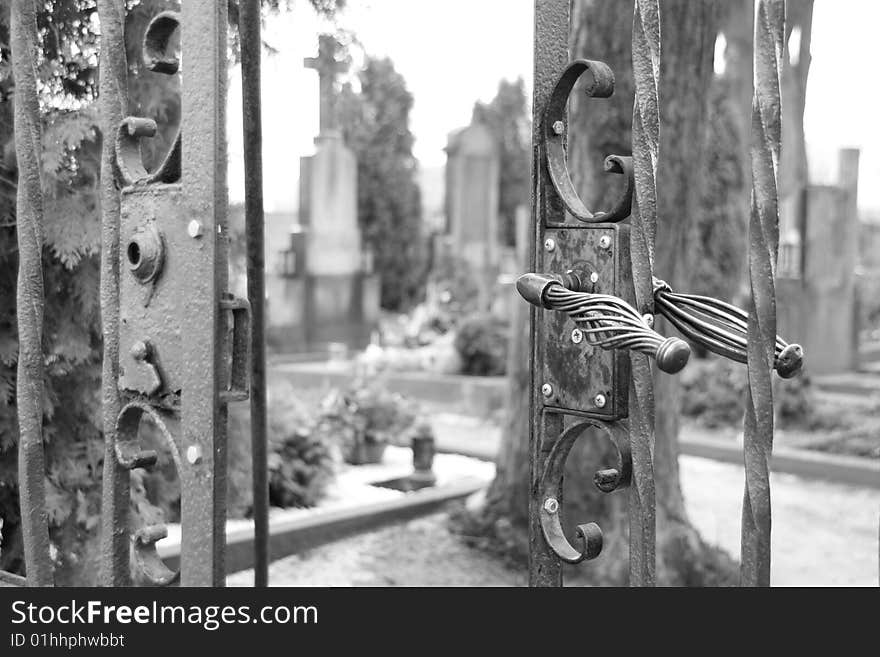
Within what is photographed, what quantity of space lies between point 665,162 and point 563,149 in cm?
360

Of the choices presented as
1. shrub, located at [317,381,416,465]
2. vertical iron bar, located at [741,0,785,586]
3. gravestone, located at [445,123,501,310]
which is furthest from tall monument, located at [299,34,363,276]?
vertical iron bar, located at [741,0,785,586]

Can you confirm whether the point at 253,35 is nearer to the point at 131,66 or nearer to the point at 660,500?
the point at 131,66

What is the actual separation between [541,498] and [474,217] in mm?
18051

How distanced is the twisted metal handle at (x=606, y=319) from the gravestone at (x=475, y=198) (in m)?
17.5

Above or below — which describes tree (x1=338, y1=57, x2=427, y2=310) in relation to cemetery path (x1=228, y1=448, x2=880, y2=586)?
above

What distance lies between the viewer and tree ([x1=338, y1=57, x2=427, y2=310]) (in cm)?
2319

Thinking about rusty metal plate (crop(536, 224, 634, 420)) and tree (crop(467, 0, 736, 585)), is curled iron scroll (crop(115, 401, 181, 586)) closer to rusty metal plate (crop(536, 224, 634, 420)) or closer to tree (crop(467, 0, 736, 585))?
rusty metal plate (crop(536, 224, 634, 420))

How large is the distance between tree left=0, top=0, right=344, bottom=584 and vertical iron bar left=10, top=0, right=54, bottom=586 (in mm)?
564

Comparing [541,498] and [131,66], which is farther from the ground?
[131,66]

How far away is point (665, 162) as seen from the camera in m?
4.71

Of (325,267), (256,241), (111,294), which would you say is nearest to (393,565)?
(256,241)

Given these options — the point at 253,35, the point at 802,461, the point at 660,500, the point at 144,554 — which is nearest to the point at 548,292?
the point at 144,554

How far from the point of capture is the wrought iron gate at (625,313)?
1.06 metres

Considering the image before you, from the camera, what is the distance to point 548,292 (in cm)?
115
